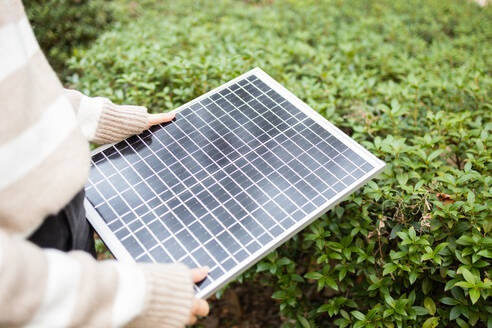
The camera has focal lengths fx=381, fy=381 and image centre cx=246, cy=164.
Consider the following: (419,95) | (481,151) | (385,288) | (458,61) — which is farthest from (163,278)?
(458,61)

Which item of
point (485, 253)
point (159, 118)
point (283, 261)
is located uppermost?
point (159, 118)

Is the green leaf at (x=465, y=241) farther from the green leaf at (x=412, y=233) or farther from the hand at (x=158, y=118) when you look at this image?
the hand at (x=158, y=118)

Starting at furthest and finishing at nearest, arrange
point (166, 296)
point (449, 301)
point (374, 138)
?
point (374, 138)
point (449, 301)
point (166, 296)

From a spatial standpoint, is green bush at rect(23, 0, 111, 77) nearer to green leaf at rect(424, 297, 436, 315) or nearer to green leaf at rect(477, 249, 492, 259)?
green leaf at rect(424, 297, 436, 315)

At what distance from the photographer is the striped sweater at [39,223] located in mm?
1227

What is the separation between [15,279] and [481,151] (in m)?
2.74

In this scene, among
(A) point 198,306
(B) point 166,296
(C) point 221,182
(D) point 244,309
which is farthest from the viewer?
(D) point 244,309

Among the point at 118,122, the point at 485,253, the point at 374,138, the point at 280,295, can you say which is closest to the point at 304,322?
the point at 280,295

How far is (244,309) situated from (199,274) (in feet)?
6.20

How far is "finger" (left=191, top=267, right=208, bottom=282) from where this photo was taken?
1.59 m

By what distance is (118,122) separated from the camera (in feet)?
6.77

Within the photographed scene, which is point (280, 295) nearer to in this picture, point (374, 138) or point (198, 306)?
point (198, 306)

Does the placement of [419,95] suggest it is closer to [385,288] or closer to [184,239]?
[385,288]

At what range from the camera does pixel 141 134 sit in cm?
217
